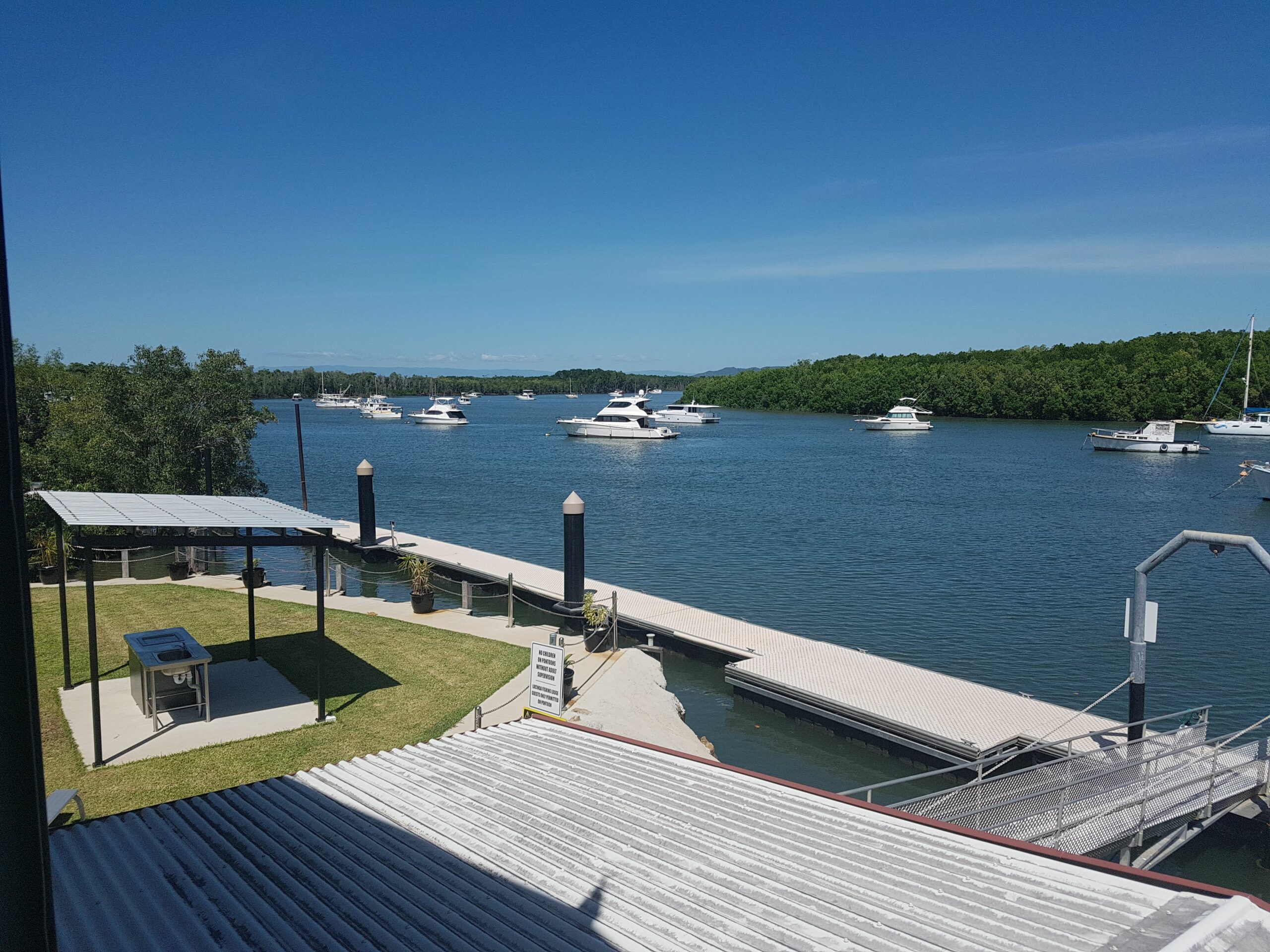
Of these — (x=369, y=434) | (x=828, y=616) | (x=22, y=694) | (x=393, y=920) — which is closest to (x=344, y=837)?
(x=393, y=920)

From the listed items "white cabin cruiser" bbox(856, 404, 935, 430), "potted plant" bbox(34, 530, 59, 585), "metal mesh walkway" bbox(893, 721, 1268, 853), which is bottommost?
"metal mesh walkway" bbox(893, 721, 1268, 853)

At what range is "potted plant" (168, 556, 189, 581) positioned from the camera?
19.0m

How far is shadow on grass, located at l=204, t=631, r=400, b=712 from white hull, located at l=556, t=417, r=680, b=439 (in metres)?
59.9

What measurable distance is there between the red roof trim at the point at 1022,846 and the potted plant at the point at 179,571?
48.6 feet

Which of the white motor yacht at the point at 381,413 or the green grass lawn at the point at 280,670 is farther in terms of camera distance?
the white motor yacht at the point at 381,413

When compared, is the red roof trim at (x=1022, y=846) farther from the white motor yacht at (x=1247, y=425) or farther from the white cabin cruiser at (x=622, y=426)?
the white motor yacht at (x=1247, y=425)

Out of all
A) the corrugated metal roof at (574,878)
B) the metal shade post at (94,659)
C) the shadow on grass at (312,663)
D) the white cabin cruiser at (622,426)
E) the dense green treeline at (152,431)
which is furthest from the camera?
the white cabin cruiser at (622,426)

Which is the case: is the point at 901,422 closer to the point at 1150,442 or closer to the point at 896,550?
the point at 1150,442

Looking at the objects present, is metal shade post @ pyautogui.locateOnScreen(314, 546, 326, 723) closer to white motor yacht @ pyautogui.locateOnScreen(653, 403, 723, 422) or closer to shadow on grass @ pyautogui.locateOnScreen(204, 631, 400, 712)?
shadow on grass @ pyautogui.locateOnScreen(204, 631, 400, 712)

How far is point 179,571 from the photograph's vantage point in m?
19.0

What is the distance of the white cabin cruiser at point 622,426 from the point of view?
7425 cm

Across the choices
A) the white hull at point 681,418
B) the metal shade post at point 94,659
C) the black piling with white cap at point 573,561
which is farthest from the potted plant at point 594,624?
the white hull at point 681,418

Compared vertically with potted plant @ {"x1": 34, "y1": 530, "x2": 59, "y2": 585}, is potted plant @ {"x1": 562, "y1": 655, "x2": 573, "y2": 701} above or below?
below

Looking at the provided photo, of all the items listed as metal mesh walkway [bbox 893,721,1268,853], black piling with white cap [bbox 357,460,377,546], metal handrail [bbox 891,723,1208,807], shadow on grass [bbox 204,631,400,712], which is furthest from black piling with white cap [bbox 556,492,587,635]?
black piling with white cap [bbox 357,460,377,546]
